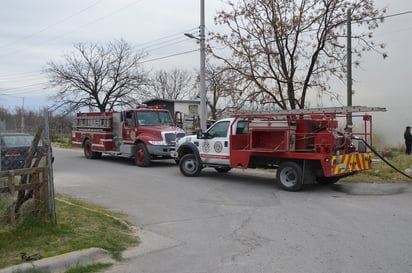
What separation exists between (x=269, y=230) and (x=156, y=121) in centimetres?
1184

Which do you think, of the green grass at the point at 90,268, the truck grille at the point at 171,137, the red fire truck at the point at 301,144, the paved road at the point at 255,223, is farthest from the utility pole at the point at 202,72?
the green grass at the point at 90,268

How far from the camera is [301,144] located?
37.1ft

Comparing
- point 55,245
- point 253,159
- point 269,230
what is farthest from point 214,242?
point 253,159

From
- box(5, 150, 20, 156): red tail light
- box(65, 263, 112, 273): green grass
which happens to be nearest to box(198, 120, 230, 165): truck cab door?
box(5, 150, 20, 156): red tail light

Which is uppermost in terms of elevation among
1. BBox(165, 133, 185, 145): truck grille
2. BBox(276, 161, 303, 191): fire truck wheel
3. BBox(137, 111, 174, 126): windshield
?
BBox(137, 111, 174, 126): windshield

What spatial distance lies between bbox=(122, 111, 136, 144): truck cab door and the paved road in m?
4.66

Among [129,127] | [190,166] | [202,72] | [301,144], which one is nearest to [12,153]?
[190,166]

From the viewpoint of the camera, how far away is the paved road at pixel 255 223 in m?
5.44

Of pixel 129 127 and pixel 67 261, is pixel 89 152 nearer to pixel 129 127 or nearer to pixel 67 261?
pixel 129 127

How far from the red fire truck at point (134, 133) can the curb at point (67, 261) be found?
452 inches

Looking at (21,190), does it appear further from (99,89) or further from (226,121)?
(99,89)

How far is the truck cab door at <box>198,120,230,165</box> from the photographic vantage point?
511 inches

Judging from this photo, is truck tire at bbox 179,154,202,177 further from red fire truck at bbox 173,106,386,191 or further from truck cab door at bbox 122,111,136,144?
truck cab door at bbox 122,111,136,144

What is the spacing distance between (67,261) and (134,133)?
13.1 m
